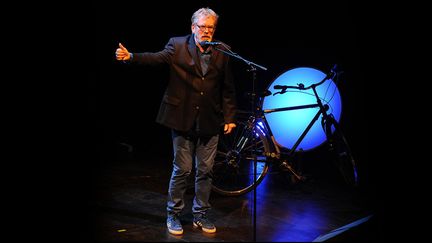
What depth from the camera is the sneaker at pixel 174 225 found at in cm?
365

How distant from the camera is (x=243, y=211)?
4.31 metres

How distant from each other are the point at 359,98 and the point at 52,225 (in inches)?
180

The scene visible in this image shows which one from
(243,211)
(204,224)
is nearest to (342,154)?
(243,211)

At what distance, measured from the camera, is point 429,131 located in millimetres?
5703

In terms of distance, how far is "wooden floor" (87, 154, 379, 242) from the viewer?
11.9 feet

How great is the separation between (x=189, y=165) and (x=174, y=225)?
1.64 ft

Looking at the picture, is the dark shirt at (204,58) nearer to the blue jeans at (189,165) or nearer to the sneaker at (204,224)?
the blue jeans at (189,165)

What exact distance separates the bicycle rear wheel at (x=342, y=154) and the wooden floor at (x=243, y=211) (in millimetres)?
222

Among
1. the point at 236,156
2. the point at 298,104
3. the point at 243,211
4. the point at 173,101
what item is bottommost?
the point at 243,211

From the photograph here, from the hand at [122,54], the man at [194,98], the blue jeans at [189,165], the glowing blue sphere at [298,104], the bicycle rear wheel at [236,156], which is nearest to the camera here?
the hand at [122,54]

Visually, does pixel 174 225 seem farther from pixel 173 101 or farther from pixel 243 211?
pixel 173 101

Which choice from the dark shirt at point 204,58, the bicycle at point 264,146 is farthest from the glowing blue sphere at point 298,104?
the dark shirt at point 204,58

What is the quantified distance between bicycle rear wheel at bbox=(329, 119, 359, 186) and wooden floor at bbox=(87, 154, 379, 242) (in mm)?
222

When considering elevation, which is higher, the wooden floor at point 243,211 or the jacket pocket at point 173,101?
the jacket pocket at point 173,101
